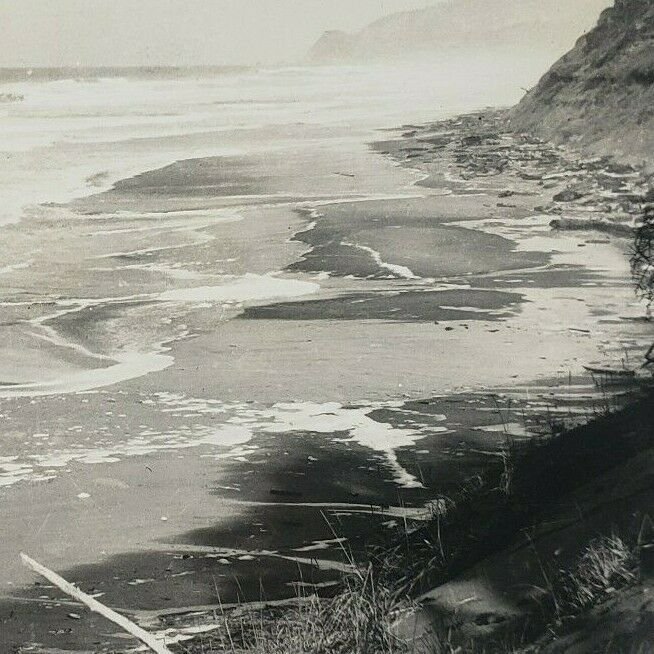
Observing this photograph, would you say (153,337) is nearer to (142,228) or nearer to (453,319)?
(453,319)

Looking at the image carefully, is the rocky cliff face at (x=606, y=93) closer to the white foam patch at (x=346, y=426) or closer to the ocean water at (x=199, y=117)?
the ocean water at (x=199, y=117)

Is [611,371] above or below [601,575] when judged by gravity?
below

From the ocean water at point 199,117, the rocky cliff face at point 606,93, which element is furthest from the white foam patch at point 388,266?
the rocky cliff face at point 606,93

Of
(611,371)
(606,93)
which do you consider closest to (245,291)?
(611,371)

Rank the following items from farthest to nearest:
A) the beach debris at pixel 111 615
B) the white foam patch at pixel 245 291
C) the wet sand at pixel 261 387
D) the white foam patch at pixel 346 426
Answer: the white foam patch at pixel 245 291
the white foam patch at pixel 346 426
the wet sand at pixel 261 387
the beach debris at pixel 111 615

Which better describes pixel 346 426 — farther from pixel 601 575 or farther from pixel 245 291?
pixel 245 291

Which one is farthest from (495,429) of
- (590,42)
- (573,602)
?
(590,42)
